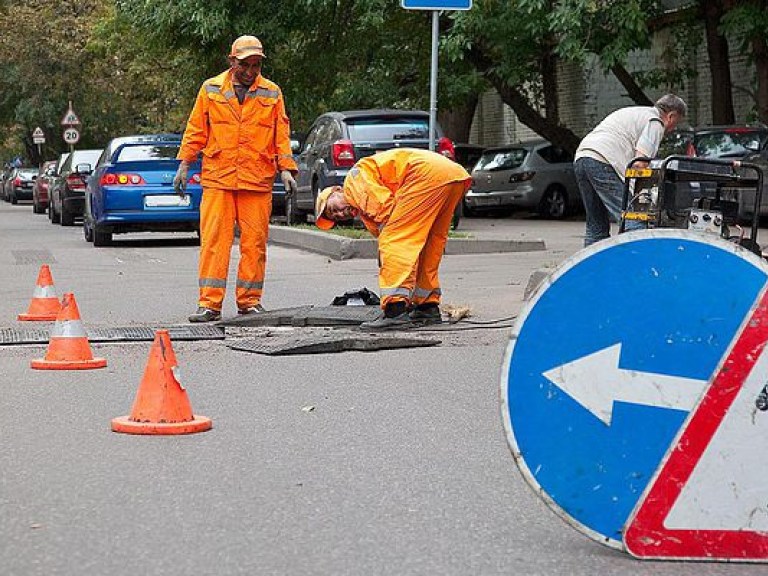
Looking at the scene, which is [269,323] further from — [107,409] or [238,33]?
[238,33]

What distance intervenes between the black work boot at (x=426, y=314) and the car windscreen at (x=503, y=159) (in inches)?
763

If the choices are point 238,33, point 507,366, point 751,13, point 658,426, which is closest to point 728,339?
point 658,426

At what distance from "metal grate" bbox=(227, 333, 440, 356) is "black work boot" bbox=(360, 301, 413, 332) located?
1.71ft

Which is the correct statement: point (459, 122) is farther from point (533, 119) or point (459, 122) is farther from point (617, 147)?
point (617, 147)

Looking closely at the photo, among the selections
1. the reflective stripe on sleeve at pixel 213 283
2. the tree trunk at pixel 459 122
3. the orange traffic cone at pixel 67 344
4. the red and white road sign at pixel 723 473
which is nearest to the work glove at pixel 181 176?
the reflective stripe on sleeve at pixel 213 283

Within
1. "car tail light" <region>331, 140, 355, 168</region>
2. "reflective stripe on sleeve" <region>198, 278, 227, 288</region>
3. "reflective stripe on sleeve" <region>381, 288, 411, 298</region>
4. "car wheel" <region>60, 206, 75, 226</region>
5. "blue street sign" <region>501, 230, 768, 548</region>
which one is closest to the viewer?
"blue street sign" <region>501, 230, 768, 548</region>

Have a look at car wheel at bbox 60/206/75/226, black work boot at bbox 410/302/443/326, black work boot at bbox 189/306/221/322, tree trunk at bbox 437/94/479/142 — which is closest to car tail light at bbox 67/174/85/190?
car wheel at bbox 60/206/75/226

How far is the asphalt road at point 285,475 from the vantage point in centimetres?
486

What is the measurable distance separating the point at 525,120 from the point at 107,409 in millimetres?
24518

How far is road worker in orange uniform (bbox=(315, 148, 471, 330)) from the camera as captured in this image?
10.6 meters

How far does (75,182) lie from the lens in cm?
3069

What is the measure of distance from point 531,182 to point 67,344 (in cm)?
2142

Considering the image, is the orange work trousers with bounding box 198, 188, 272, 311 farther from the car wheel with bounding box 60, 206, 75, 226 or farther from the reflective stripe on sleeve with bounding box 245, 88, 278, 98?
the car wheel with bounding box 60, 206, 75, 226

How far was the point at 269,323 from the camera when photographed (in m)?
11.5
